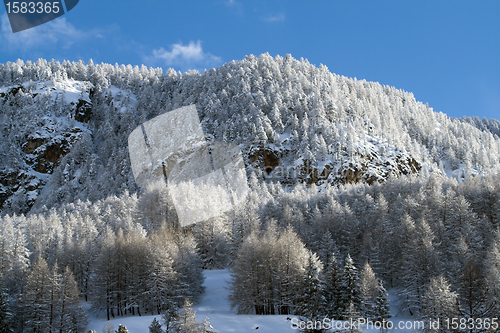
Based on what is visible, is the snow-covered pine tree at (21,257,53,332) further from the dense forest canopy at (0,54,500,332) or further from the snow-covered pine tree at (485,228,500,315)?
the snow-covered pine tree at (485,228,500,315)

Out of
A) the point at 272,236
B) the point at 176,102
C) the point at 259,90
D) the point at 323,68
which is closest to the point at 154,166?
the point at 176,102

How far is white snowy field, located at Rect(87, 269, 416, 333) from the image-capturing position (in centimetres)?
3272

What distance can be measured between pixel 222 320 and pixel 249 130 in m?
110

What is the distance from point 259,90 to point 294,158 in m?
47.6

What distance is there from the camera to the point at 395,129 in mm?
144000

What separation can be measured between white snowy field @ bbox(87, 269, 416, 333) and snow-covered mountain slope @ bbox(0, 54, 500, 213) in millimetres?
78296

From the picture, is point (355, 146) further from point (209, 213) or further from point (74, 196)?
point (74, 196)

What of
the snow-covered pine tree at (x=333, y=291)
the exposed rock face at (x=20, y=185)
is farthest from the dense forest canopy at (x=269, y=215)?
the exposed rock face at (x=20, y=185)

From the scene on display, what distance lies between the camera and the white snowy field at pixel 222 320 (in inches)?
1288

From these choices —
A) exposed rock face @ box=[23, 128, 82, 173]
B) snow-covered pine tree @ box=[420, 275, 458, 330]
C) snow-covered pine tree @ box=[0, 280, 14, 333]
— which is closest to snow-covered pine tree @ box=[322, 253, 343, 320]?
snow-covered pine tree @ box=[420, 275, 458, 330]

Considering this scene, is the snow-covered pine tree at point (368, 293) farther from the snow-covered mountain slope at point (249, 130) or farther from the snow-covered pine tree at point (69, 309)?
the snow-covered mountain slope at point (249, 130)

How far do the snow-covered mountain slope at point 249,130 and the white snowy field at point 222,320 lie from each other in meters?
78.3

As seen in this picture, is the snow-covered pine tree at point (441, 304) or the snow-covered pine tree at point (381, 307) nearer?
the snow-covered pine tree at point (441, 304)

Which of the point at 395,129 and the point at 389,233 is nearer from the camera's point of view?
the point at 389,233
